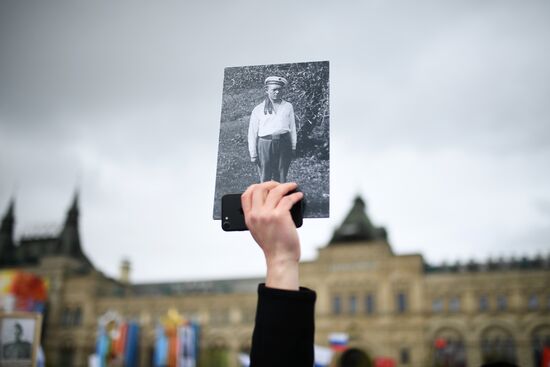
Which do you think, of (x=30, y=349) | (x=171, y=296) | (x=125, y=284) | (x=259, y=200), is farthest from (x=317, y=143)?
(x=125, y=284)

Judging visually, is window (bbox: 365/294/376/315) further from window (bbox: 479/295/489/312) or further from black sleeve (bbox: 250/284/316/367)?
black sleeve (bbox: 250/284/316/367)

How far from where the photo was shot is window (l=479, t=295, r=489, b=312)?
32.2m

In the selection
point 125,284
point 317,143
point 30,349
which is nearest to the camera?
point 317,143

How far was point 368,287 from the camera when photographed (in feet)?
113

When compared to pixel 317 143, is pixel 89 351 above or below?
below

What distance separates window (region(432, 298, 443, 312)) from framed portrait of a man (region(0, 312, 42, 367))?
31.1m

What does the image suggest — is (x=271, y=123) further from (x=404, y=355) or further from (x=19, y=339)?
(x=404, y=355)

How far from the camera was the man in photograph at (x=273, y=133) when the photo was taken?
1913 mm

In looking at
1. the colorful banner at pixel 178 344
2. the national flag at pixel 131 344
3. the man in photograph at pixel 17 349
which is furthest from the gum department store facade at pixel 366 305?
the man in photograph at pixel 17 349

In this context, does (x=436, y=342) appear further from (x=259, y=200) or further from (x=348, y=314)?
(x=259, y=200)

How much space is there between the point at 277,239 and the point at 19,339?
14.6ft

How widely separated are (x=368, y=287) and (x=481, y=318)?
6.85 metres

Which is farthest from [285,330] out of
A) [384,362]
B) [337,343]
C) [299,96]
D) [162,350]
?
[162,350]

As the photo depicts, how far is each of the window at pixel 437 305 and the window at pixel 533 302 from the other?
4.88 meters
